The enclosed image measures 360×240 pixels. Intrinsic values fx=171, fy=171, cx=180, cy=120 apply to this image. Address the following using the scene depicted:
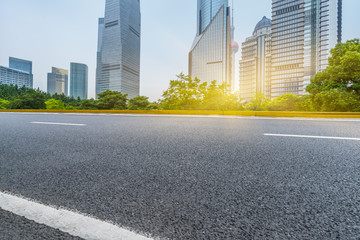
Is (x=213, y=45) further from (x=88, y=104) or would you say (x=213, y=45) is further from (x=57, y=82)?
(x=57, y=82)


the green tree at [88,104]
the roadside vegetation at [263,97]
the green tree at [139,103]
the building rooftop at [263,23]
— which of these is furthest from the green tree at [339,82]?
the building rooftop at [263,23]

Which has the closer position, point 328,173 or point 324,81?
point 328,173

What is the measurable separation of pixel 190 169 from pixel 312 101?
49.8 feet

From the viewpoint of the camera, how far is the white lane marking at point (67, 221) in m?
0.74

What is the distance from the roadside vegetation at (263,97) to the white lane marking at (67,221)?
1224cm

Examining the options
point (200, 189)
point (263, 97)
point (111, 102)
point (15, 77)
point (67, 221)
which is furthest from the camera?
point (15, 77)

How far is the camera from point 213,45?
86875 millimetres

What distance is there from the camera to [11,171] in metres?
1.47

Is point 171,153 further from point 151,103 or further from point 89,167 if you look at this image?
point 151,103

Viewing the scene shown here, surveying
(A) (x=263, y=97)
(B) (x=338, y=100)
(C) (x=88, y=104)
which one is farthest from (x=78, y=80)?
(B) (x=338, y=100)

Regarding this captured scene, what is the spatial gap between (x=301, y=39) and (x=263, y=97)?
81.2 metres

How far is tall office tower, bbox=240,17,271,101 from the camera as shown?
312 ft

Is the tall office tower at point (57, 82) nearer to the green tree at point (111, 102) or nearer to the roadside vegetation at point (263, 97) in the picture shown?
the roadside vegetation at point (263, 97)

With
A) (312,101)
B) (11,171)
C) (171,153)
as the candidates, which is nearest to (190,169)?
(171,153)
